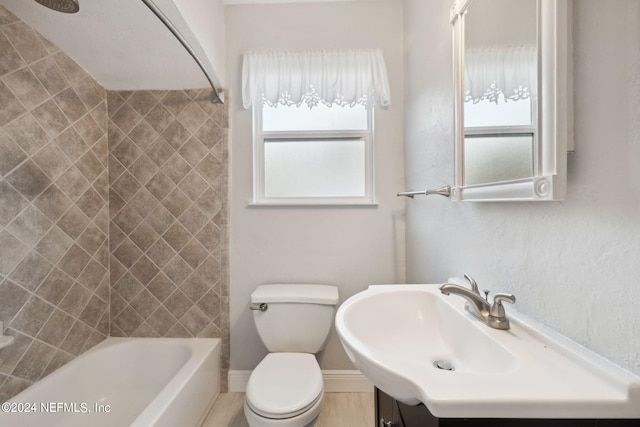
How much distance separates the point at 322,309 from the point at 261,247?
1.80 feet

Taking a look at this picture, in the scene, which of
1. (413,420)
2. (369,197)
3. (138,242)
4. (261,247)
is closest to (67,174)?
(138,242)

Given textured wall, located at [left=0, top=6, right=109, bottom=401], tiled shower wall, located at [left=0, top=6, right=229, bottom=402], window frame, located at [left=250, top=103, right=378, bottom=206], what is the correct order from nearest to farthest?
textured wall, located at [left=0, top=6, right=109, bottom=401]
tiled shower wall, located at [left=0, top=6, right=229, bottom=402]
window frame, located at [left=250, top=103, right=378, bottom=206]

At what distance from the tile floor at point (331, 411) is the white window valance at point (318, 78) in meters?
1.80

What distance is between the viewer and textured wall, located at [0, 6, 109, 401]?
112 centimetres

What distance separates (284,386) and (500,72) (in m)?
1.40

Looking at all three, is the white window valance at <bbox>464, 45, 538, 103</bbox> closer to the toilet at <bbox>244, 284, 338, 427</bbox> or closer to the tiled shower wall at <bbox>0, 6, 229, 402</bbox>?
the toilet at <bbox>244, 284, 338, 427</bbox>

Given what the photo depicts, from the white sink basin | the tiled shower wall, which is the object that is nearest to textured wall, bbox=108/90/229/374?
the tiled shower wall

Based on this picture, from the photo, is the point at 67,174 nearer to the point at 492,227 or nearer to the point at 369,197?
the point at 369,197

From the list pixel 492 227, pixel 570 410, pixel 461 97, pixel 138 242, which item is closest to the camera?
pixel 570 410

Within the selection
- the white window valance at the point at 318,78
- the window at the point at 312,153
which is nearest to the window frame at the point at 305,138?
the window at the point at 312,153

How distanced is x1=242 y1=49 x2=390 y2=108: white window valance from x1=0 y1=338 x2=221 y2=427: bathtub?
1.54 meters

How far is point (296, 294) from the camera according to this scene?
1467 mm

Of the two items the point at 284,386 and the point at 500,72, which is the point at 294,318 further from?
the point at 500,72

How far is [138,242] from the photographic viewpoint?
1643mm
